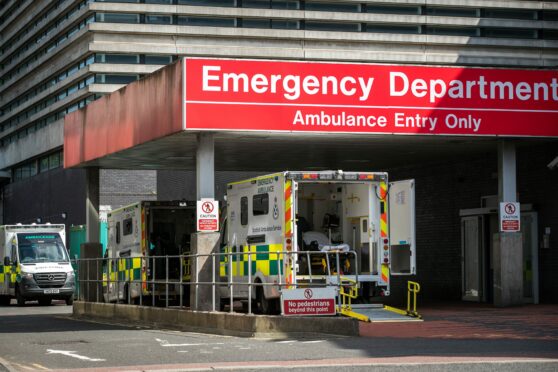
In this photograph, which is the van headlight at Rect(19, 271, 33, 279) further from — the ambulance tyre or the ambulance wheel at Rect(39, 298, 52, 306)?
the ambulance tyre

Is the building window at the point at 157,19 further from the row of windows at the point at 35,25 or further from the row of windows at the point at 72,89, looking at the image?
the row of windows at the point at 35,25

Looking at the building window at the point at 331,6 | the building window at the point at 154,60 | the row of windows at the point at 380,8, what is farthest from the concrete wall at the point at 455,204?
the building window at the point at 331,6

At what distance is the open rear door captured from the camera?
2466 cm

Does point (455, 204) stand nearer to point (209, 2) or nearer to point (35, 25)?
point (209, 2)

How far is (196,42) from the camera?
69.8m

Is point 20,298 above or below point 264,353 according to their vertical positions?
above

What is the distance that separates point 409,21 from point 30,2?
2295 centimetres

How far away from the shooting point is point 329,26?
240 ft

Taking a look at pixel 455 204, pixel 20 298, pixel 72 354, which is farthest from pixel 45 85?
pixel 72 354

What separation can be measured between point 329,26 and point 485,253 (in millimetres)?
43283

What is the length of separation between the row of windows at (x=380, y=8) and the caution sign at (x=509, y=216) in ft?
148

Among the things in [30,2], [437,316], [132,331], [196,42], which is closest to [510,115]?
[437,316]

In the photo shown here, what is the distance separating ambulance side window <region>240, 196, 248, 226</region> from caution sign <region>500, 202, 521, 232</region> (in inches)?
216

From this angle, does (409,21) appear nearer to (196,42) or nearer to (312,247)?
(196,42)
